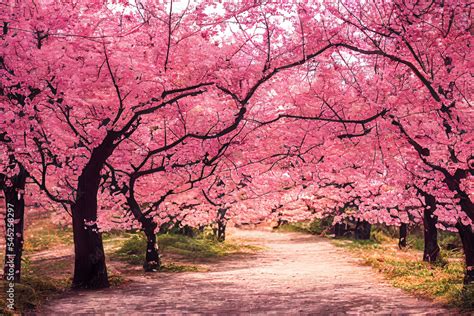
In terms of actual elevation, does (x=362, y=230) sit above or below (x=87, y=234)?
below

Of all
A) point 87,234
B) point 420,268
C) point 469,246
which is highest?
point 87,234

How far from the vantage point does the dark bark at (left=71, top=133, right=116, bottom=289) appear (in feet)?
39.5

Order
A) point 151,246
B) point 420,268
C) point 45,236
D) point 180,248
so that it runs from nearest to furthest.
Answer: point 420,268
point 151,246
point 180,248
point 45,236

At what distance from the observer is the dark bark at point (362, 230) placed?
1216 inches

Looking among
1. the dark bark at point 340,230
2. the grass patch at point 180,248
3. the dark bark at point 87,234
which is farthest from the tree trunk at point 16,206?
the dark bark at point 340,230

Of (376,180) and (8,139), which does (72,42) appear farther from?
(376,180)

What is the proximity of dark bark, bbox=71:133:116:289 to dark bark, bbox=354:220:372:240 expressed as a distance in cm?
2169

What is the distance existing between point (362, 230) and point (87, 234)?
22.4 metres

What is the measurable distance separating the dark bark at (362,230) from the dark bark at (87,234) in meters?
21.7

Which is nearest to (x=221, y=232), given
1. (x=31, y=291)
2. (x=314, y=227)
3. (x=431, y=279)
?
(x=314, y=227)

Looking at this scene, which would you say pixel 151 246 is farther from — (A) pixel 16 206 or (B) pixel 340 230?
(B) pixel 340 230

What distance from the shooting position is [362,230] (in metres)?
31.2

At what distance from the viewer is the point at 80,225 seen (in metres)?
12.1

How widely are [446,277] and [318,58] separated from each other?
6.99 metres
